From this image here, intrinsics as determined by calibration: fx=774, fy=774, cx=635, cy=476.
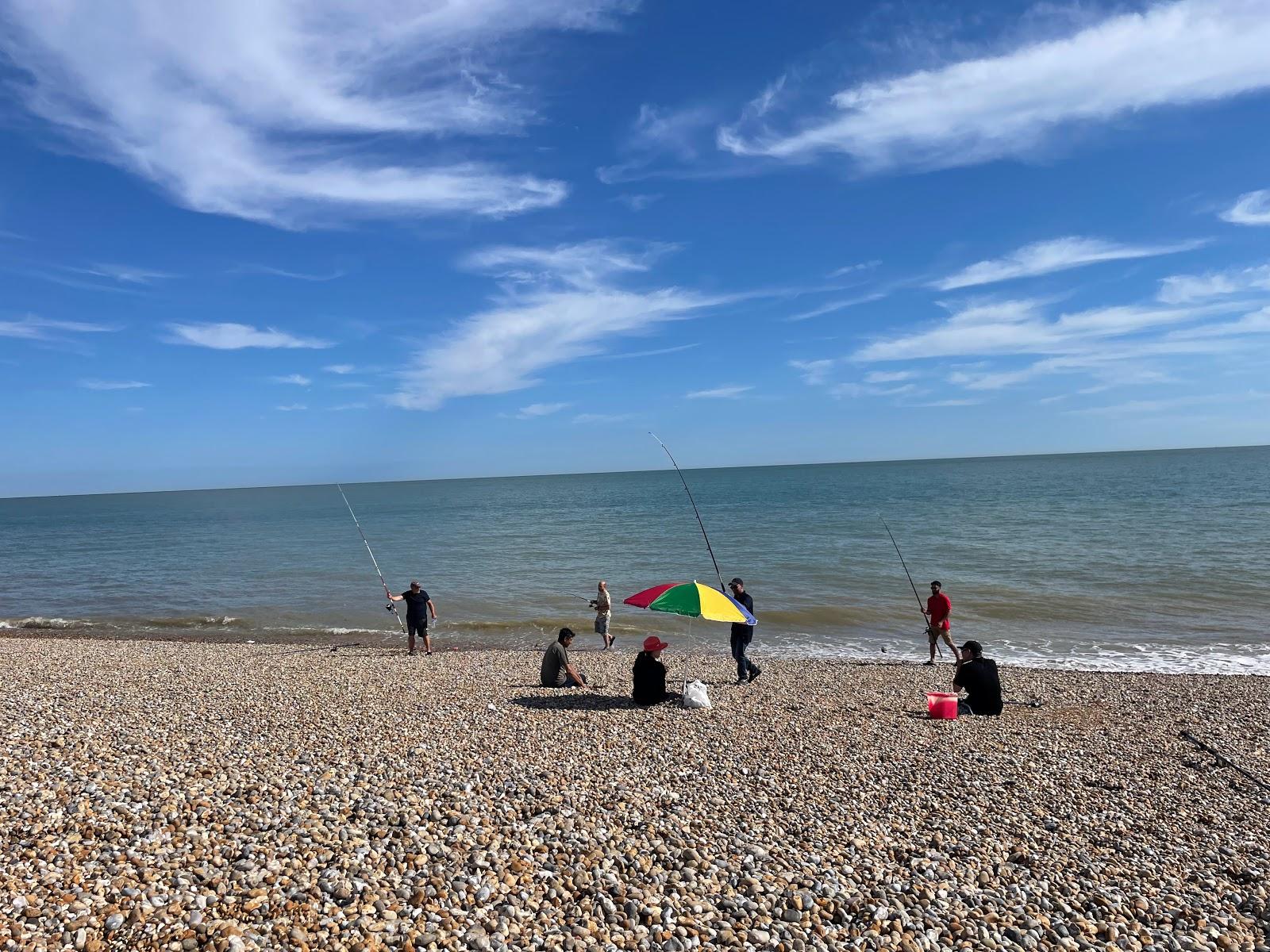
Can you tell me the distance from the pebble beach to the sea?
813 cm

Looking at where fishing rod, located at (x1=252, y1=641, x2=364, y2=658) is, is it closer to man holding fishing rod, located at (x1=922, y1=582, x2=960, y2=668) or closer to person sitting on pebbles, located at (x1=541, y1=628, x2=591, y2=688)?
person sitting on pebbles, located at (x1=541, y1=628, x2=591, y2=688)

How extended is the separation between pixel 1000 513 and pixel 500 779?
5596cm

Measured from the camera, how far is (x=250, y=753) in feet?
28.2

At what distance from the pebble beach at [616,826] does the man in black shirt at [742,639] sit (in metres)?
1.92

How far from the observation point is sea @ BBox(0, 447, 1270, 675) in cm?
2005

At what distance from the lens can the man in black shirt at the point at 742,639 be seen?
1324cm

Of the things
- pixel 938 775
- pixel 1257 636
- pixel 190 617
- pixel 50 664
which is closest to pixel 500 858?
pixel 938 775

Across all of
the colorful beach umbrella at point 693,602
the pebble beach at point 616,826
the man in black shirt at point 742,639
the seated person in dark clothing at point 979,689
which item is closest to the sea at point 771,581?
the man in black shirt at point 742,639

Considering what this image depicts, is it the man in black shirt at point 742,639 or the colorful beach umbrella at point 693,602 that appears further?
the man in black shirt at point 742,639

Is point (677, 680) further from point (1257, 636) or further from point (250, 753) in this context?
point (1257, 636)

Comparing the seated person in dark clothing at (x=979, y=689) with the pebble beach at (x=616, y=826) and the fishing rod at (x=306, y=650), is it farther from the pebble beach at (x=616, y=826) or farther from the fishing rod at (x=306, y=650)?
the fishing rod at (x=306, y=650)

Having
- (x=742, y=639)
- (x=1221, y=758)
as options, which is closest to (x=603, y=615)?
(x=742, y=639)

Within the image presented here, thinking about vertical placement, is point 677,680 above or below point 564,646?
below

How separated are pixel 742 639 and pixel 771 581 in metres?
15.7
